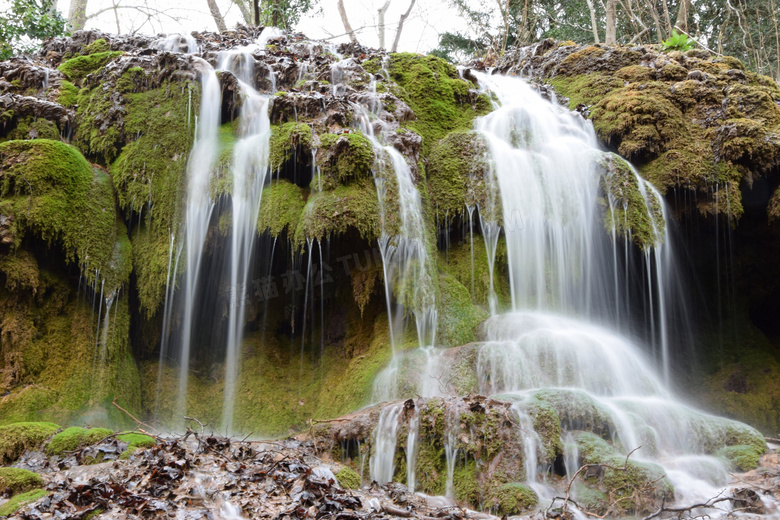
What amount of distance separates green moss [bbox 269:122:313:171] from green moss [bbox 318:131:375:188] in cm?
37

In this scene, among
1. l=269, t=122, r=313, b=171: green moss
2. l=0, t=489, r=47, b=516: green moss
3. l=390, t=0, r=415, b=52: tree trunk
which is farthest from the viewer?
l=390, t=0, r=415, b=52: tree trunk

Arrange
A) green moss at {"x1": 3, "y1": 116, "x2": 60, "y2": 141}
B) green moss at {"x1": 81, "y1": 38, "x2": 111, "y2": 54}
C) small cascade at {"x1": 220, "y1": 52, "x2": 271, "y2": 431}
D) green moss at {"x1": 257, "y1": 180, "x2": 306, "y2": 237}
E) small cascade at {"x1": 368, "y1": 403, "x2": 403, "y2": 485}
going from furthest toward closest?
1. green moss at {"x1": 81, "y1": 38, "x2": 111, "y2": 54}
2. green moss at {"x1": 3, "y1": 116, "x2": 60, "y2": 141}
3. small cascade at {"x1": 220, "y1": 52, "x2": 271, "y2": 431}
4. green moss at {"x1": 257, "y1": 180, "x2": 306, "y2": 237}
5. small cascade at {"x1": 368, "y1": 403, "x2": 403, "y2": 485}

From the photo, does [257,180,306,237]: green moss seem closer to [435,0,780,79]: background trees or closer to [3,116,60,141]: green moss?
[3,116,60,141]: green moss

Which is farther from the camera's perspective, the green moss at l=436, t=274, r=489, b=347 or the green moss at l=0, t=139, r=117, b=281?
the green moss at l=436, t=274, r=489, b=347

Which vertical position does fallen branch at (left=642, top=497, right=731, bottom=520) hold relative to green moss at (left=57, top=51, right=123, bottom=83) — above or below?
below

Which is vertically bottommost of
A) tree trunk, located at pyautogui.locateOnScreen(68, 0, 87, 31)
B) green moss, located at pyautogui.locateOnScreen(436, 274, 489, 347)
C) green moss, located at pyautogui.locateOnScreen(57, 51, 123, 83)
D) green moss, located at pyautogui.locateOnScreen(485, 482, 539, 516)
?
green moss, located at pyautogui.locateOnScreen(485, 482, 539, 516)

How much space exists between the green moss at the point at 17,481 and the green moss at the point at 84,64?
29.4 ft

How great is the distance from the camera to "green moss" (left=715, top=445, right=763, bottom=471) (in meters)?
5.79

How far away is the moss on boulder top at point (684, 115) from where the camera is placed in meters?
9.46

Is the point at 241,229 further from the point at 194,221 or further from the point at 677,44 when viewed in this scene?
the point at 677,44

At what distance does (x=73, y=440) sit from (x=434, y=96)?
9.27 meters

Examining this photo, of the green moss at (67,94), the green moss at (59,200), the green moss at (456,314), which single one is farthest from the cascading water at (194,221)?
the green moss at (456,314)

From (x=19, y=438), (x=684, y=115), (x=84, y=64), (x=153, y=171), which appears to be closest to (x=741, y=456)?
(x=684, y=115)

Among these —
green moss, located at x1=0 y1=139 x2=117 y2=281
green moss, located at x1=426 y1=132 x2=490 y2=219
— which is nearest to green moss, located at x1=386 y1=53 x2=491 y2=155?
green moss, located at x1=426 y1=132 x2=490 y2=219
